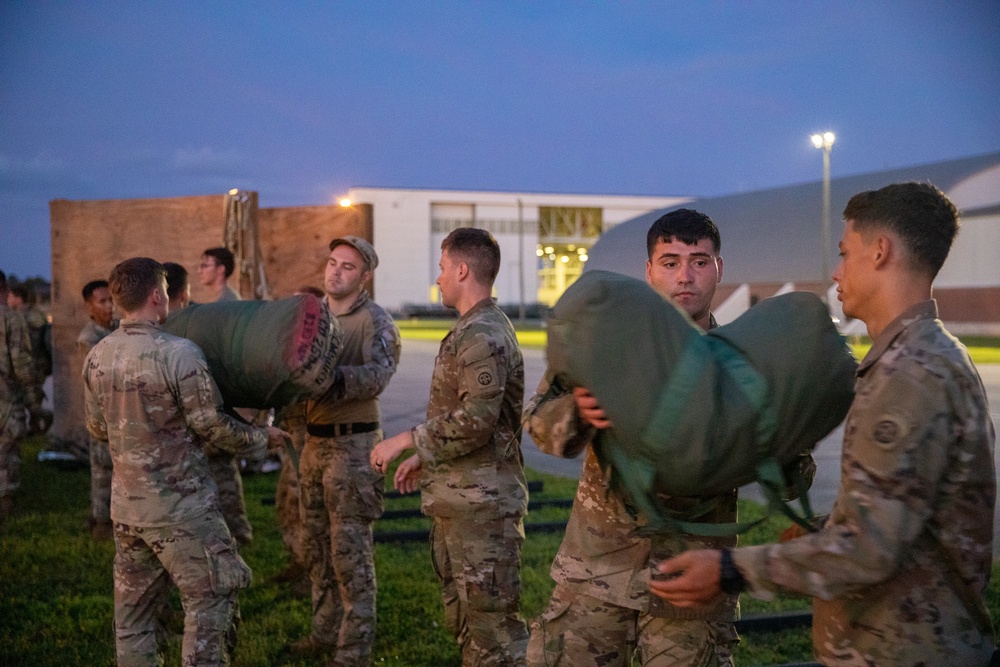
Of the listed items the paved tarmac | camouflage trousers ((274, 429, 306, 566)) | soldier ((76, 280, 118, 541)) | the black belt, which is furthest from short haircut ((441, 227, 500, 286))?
the paved tarmac

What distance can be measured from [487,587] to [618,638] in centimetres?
108

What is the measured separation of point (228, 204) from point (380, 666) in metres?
5.30

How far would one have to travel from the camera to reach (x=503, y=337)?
373 cm

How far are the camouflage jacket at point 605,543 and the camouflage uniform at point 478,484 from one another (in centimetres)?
82

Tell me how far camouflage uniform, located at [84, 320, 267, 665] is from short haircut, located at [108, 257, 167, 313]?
3.7 inches

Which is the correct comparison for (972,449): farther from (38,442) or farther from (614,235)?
(614,235)

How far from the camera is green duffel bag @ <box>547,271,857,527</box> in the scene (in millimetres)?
1997

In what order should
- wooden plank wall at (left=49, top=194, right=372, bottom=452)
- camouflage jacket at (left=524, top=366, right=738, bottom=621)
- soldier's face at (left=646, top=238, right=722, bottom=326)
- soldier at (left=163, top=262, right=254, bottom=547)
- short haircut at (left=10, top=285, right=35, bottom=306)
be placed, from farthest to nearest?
short haircut at (left=10, top=285, right=35, bottom=306) → wooden plank wall at (left=49, top=194, right=372, bottom=452) → soldier at (left=163, top=262, right=254, bottom=547) → soldier's face at (left=646, top=238, right=722, bottom=326) → camouflage jacket at (left=524, top=366, right=738, bottom=621)

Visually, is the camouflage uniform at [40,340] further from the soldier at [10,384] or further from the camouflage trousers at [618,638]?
the camouflage trousers at [618,638]

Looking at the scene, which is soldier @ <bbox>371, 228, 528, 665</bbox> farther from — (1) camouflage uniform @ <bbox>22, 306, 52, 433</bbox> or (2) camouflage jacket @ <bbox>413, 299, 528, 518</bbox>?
(1) camouflage uniform @ <bbox>22, 306, 52, 433</bbox>

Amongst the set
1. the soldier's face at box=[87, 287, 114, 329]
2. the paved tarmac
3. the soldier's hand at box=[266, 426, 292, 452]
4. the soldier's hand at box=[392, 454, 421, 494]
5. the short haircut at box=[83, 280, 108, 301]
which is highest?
the short haircut at box=[83, 280, 108, 301]

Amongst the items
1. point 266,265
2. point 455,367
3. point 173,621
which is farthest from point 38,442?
point 455,367

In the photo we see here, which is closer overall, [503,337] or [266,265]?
[503,337]

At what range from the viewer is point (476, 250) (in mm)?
3879
